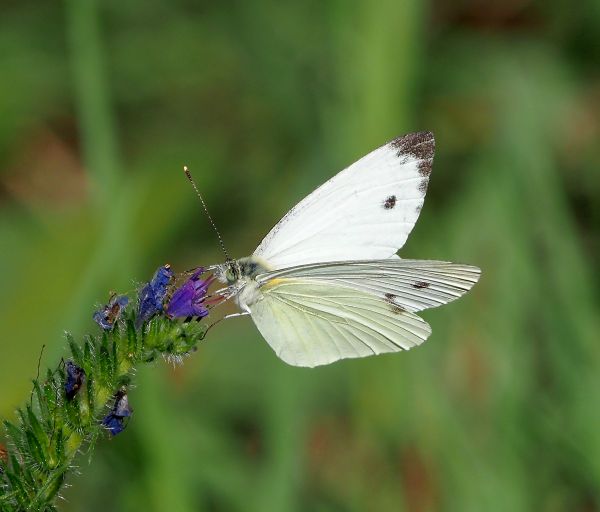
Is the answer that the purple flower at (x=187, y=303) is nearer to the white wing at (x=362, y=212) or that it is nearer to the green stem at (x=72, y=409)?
the green stem at (x=72, y=409)

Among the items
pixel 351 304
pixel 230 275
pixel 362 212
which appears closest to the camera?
pixel 230 275

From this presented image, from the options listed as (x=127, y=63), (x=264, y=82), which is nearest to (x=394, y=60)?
(x=264, y=82)

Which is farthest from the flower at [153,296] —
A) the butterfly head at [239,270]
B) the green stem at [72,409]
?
the butterfly head at [239,270]

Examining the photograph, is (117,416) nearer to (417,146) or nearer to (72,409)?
(72,409)

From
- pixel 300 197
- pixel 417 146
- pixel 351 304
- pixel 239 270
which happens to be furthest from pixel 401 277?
pixel 300 197

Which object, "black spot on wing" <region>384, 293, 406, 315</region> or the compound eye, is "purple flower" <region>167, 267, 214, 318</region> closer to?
the compound eye

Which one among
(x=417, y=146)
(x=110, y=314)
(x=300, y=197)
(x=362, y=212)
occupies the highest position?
(x=300, y=197)

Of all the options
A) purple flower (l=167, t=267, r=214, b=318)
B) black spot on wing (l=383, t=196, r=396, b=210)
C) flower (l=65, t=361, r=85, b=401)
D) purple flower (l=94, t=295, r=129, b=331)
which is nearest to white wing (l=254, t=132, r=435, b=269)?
black spot on wing (l=383, t=196, r=396, b=210)
